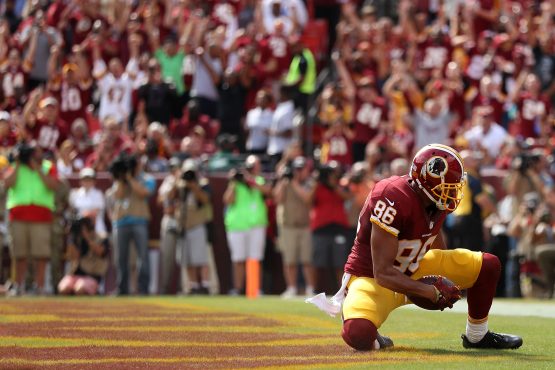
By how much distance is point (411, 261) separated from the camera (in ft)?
25.5

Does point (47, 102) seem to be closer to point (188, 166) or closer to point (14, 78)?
point (14, 78)

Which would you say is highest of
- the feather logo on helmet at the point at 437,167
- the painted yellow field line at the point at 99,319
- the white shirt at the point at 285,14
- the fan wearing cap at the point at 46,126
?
the white shirt at the point at 285,14

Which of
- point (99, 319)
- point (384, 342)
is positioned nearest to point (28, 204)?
point (99, 319)

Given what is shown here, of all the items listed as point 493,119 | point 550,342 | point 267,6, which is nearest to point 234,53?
point 267,6

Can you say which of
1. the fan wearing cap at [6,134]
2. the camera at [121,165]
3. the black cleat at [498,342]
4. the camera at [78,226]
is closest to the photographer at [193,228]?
the camera at [121,165]

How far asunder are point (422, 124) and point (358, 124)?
99 centimetres

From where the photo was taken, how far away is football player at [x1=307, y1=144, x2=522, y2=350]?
7410mm

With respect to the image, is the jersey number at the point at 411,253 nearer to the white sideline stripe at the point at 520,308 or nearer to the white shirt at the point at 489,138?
the white sideline stripe at the point at 520,308

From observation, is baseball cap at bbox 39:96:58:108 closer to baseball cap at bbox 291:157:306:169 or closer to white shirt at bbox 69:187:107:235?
white shirt at bbox 69:187:107:235

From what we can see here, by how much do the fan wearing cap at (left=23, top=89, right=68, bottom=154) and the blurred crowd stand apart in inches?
1.2

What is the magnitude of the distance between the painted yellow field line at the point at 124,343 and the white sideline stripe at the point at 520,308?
11.0ft

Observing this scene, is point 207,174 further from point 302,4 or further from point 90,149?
point 302,4

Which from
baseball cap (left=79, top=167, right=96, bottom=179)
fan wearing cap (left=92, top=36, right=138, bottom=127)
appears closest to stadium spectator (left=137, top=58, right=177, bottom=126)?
fan wearing cap (left=92, top=36, right=138, bottom=127)

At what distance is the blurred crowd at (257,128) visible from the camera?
1658cm
